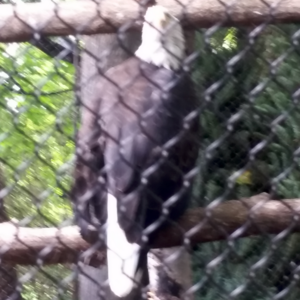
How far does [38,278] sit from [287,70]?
97 centimetres

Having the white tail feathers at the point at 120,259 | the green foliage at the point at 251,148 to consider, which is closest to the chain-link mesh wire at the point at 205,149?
the green foliage at the point at 251,148

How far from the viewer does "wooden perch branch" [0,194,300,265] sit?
3.51ft

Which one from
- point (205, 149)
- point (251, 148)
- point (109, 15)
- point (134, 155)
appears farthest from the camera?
point (251, 148)

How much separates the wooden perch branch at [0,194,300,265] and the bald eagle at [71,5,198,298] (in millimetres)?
32

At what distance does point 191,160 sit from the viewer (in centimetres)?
119

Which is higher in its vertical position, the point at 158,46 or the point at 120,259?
the point at 158,46

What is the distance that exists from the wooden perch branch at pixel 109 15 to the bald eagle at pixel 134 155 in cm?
6

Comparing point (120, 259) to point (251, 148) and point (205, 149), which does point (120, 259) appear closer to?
point (205, 149)

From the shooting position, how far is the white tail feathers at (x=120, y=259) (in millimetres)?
976

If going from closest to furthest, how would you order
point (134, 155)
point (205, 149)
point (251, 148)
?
point (134, 155)
point (205, 149)
point (251, 148)

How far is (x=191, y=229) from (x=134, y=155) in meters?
0.17

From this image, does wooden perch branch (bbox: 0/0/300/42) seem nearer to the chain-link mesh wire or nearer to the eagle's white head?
the chain-link mesh wire

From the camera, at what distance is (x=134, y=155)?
1.03 m

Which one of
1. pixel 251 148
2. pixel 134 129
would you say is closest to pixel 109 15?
pixel 134 129
